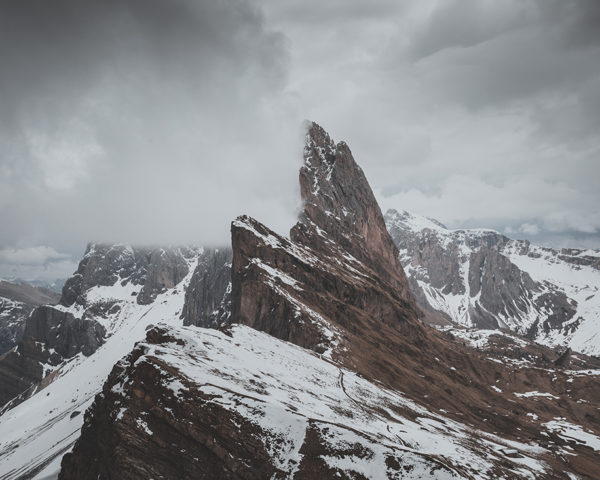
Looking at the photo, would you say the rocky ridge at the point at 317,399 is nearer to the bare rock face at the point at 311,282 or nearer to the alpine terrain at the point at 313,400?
the alpine terrain at the point at 313,400

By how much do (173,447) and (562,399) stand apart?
128336 mm

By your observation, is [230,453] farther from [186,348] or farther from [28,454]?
[28,454]

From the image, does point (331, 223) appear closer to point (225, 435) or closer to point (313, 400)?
point (313, 400)

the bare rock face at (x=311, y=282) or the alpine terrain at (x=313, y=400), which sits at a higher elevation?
the bare rock face at (x=311, y=282)

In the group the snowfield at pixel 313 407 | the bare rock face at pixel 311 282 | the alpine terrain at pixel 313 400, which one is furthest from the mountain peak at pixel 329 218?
the snowfield at pixel 313 407

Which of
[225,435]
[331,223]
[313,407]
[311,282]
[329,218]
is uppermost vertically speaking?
[329,218]

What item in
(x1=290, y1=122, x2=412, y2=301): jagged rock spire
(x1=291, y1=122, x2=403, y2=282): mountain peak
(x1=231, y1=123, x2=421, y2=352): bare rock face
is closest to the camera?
(x1=231, y1=123, x2=421, y2=352): bare rock face

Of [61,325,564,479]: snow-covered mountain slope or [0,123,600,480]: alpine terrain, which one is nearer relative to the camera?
[61,325,564,479]: snow-covered mountain slope

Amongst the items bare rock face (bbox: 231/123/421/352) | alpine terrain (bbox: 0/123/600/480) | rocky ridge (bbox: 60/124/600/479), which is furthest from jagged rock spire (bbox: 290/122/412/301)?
rocky ridge (bbox: 60/124/600/479)

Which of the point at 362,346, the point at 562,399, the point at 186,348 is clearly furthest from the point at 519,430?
the point at 186,348

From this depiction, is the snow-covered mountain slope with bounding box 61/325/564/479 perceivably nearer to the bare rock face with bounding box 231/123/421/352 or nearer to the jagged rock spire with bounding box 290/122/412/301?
the bare rock face with bounding box 231/123/421/352

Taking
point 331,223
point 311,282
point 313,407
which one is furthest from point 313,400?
point 331,223

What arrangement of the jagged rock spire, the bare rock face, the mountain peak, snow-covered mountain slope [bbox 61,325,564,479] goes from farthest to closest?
the mountain peak → the jagged rock spire → the bare rock face → snow-covered mountain slope [bbox 61,325,564,479]

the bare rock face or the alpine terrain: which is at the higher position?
the bare rock face
